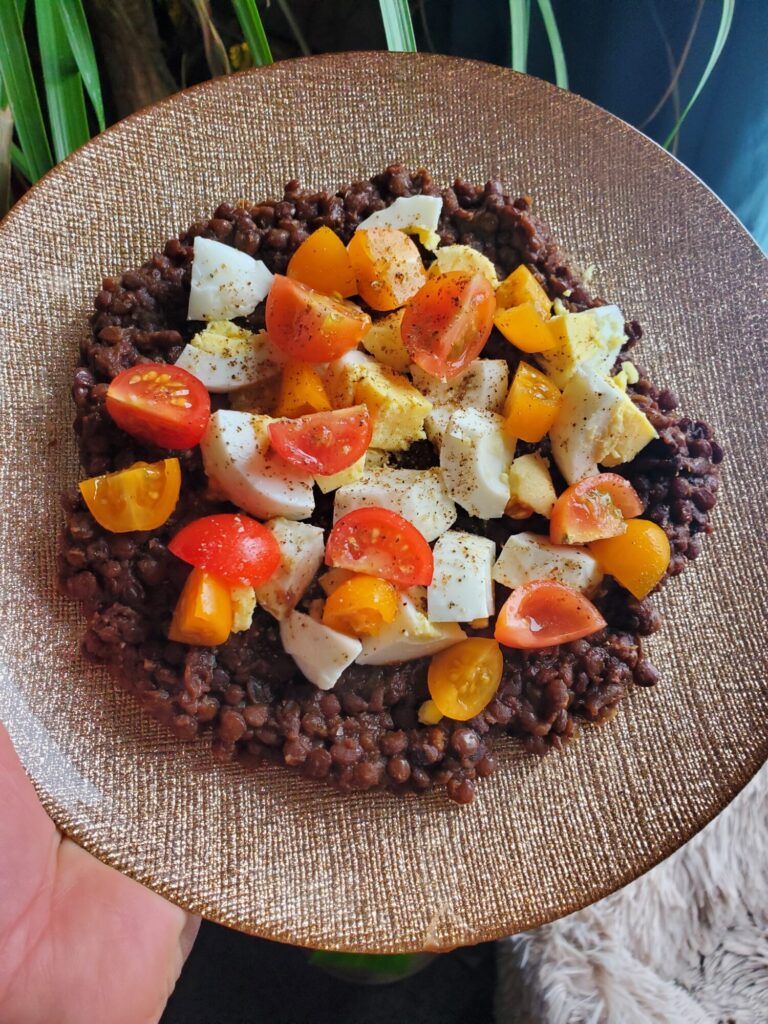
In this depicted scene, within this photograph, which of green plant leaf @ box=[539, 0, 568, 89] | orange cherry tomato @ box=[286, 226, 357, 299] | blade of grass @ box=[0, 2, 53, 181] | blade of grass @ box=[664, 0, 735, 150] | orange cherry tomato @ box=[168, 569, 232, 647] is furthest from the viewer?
green plant leaf @ box=[539, 0, 568, 89]

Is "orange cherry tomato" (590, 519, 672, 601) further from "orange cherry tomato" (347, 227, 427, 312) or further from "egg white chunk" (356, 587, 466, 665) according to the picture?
"orange cherry tomato" (347, 227, 427, 312)

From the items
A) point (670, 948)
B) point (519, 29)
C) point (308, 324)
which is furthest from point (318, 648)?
point (519, 29)

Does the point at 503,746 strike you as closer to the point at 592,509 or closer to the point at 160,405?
the point at 592,509

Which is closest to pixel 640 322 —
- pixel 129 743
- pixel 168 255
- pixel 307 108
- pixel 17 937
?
pixel 307 108

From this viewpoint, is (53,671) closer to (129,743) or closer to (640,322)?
(129,743)

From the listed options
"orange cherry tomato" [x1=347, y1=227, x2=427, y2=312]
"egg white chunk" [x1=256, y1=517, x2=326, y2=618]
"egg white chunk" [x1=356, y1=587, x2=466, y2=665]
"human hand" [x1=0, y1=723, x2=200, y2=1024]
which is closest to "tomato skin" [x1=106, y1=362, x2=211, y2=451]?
"egg white chunk" [x1=256, y1=517, x2=326, y2=618]

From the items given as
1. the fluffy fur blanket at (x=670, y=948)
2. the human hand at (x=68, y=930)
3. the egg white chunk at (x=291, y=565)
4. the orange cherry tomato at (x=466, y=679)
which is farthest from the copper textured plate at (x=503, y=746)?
the fluffy fur blanket at (x=670, y=948)
